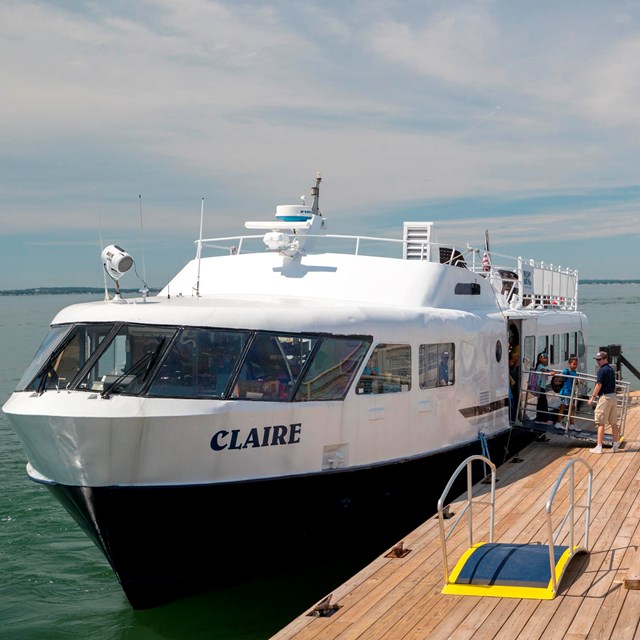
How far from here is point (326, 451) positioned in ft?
29.8

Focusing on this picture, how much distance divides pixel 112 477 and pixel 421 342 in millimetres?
4201

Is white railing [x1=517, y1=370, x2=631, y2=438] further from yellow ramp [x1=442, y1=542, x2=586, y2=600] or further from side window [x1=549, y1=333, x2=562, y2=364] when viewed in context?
yellow ramp [x1=442, y1=542, x2=586, y2=600]

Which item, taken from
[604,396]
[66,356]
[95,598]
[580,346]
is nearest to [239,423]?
[66,356]

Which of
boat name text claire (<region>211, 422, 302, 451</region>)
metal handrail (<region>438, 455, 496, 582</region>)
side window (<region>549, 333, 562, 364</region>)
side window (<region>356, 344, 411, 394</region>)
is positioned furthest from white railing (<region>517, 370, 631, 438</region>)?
boat name text claire (<region>211, 422, 302, 451</region>)

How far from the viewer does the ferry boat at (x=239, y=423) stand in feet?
26.4

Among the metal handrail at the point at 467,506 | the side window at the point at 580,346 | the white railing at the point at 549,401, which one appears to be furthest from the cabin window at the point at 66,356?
the side window at the point at 580,346

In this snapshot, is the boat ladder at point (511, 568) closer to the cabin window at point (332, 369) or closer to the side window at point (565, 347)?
the cabin window at point (332, 369)

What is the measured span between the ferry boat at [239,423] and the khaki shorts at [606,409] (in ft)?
8.26

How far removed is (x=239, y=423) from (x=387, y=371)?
2.25m

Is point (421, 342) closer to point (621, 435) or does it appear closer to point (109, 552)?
point (109, 552)

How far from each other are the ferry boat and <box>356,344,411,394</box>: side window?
22 millimetres

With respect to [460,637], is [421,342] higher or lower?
higher

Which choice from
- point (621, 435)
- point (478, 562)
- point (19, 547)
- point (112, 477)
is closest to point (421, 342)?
point (478, 562)

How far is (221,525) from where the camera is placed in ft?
27.9
